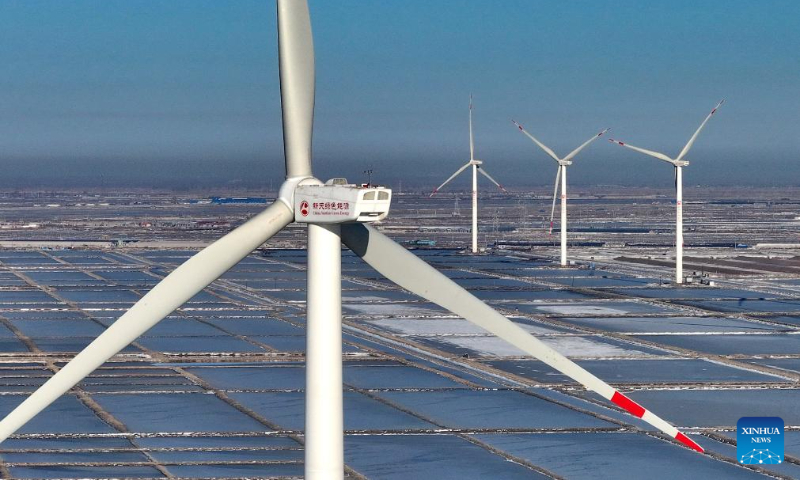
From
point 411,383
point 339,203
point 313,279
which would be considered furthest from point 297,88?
point 411,383

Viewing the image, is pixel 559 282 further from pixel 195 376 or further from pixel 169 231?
pixel 169 231

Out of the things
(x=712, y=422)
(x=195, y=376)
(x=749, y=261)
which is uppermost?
(x=749, y=261)

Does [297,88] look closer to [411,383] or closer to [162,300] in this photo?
[162,300]

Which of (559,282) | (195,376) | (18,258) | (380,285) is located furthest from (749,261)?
(195,376)

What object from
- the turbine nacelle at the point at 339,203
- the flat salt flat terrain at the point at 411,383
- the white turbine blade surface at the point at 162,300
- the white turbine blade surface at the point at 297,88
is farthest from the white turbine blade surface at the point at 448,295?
the flat salt flat terrain at the point at 411,383

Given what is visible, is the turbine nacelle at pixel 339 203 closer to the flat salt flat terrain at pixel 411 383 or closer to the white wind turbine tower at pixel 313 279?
the white wind turbine tower at pixel 313 279
